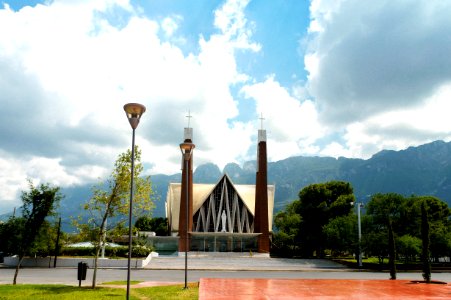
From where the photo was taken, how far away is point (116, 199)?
19.6m

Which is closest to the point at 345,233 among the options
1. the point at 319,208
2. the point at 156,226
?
the point at 319,208

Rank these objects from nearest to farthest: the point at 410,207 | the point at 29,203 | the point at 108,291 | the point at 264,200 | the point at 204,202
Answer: the point at 108,291 < the point at 29,203 < the point at 410,207 < the point at 264,200 < the point at 204,202

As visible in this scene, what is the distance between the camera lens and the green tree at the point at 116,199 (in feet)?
63.3

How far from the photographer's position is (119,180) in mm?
19406

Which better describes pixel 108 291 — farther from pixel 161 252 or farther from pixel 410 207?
pixel 161 252

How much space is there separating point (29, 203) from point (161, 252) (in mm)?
38118

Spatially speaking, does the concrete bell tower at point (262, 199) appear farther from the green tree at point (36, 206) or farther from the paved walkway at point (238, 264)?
the green tree at point (36, 206)

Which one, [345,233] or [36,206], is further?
[345,233]

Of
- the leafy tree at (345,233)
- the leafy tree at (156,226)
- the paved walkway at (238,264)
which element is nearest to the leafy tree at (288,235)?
the paved walkway at (238,264)

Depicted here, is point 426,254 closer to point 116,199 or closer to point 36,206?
point 116,199

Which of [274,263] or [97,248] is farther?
Result: [274,263]

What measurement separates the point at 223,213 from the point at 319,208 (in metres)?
17.0

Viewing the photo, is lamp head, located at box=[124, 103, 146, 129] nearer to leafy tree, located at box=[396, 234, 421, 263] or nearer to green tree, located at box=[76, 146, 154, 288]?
green tree, located at box=[76, 146, 154, 288]

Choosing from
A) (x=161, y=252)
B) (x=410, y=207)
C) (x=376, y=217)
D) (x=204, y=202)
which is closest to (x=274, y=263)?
(x=376, y=217)
